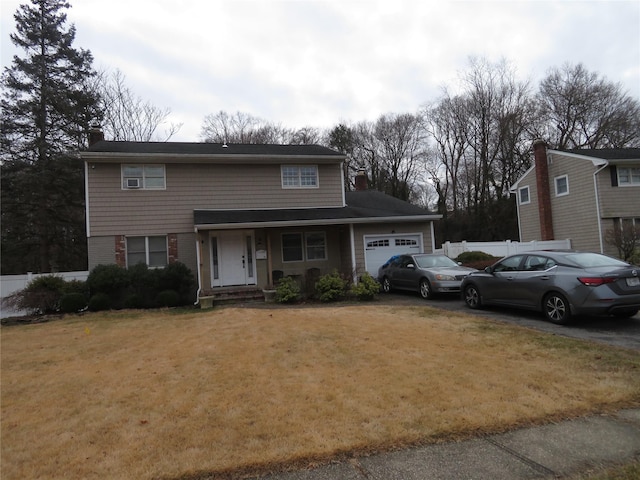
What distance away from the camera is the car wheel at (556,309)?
7.21 m

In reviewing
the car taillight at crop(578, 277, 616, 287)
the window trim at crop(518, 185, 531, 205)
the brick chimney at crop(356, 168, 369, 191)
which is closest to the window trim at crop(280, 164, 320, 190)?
the brick chimney at crop(356, 168, 369, 191)

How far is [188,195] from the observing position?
48.2 feet

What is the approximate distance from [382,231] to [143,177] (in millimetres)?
9356

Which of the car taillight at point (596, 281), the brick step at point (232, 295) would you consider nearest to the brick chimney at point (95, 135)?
the brick step at point (232, 295)

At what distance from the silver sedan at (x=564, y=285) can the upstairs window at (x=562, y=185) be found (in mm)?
15364

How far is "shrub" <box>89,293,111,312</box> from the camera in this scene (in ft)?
38.8

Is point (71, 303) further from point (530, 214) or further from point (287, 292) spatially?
point (530, 214)

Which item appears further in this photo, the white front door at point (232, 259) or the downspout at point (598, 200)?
the downspout at point (598, 200)

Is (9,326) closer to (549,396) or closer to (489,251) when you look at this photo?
(549,396)

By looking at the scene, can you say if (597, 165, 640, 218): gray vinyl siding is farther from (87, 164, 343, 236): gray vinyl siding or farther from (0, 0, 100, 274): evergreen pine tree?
(0, 0, 100, 274): evergreen pine tree

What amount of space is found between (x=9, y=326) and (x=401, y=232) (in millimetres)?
12972

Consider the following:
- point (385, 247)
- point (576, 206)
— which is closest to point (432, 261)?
point (385, 247)

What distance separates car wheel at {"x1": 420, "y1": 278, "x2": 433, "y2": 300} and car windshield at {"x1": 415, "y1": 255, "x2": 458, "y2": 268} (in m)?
0.64

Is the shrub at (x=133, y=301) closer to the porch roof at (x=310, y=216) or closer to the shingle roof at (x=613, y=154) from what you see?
the porch roof at (x=310, y=216)
